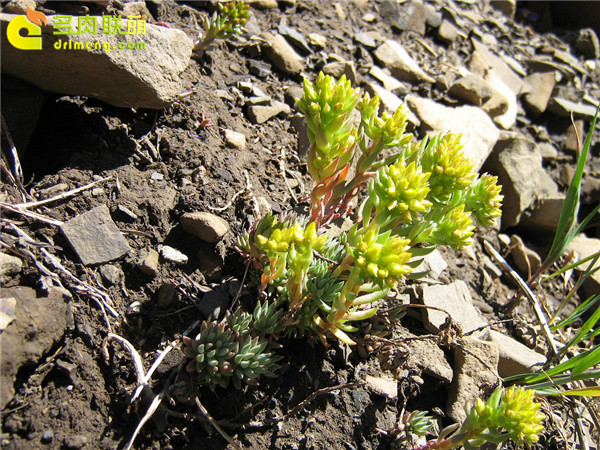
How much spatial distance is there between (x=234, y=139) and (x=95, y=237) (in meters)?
1.21

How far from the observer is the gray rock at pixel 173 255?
9.24 ft

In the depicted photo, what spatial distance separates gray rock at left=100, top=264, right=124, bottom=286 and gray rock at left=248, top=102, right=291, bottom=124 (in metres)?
Answer: 1.60

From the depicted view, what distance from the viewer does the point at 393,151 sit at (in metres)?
3.93

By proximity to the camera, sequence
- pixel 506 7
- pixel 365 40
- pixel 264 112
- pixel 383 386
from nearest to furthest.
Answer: pixel 383 386 < pixel 264 112 < pixel 365 40 < pixel 506 7

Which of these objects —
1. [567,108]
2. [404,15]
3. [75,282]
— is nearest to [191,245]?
[75,282]

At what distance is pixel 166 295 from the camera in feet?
8.84

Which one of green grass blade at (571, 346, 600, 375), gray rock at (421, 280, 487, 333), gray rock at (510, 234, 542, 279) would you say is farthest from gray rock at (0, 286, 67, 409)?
Result: gray rock at (510, 234, 542, 279)

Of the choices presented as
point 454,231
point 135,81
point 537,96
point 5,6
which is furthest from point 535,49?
point 5,6

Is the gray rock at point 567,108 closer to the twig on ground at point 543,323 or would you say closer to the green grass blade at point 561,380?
the twig on ground at point 543,323

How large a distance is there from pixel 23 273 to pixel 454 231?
7.34ft

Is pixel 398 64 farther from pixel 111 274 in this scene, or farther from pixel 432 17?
pixel 111 274

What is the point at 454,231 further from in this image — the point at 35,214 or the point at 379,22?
the point at 379,22

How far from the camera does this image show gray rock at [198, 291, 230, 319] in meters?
2.71

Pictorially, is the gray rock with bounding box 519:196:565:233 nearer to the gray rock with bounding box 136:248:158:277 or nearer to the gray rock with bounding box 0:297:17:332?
the gray rock with bounding box 136:248:158:277
